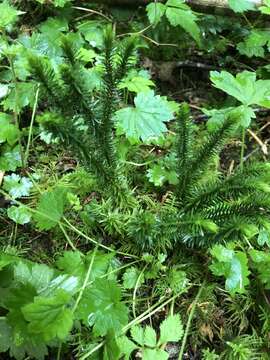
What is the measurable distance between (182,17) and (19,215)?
1560 millimetres

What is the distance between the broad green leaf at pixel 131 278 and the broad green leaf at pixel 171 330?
24cm

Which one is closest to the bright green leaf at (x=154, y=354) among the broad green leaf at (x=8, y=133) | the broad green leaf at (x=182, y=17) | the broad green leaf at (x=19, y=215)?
the broad green leaf at (x=19, y=215)

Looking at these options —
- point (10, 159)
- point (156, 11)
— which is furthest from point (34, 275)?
point (156, 11)

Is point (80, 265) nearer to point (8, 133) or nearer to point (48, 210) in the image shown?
point (48, 210)

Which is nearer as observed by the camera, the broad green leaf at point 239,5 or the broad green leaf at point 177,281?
the broad green leaf at point 177,281

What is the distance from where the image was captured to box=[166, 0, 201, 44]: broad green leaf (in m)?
2.86

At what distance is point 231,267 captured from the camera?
6.94ft

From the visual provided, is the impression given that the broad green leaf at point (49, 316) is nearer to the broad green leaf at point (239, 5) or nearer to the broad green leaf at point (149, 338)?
the broad green leaf at point (149, 338)

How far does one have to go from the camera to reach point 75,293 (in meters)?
1.92

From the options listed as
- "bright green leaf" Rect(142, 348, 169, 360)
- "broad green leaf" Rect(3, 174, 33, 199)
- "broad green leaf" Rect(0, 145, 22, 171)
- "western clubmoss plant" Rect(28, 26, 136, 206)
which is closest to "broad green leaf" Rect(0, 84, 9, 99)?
"broad green leaf" Rect(0, 145, 22, 171)

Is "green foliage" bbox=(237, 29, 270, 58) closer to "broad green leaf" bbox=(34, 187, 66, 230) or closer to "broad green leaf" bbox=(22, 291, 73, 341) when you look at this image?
"broad green leaf" bbox=(34, 187, 66, 230)

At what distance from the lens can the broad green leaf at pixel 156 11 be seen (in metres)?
2.89

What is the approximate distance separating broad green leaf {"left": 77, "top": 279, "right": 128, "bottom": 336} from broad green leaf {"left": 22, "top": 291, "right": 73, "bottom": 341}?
0.19 meters

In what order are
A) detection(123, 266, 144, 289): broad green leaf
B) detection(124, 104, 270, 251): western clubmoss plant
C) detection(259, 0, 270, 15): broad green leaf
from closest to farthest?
detection(124, 104, 270, 251): western clubmoss plant, detection(123, 266, 144, 289): broad green leaf, detection(259, 0, 270, 15): broad green leaf
